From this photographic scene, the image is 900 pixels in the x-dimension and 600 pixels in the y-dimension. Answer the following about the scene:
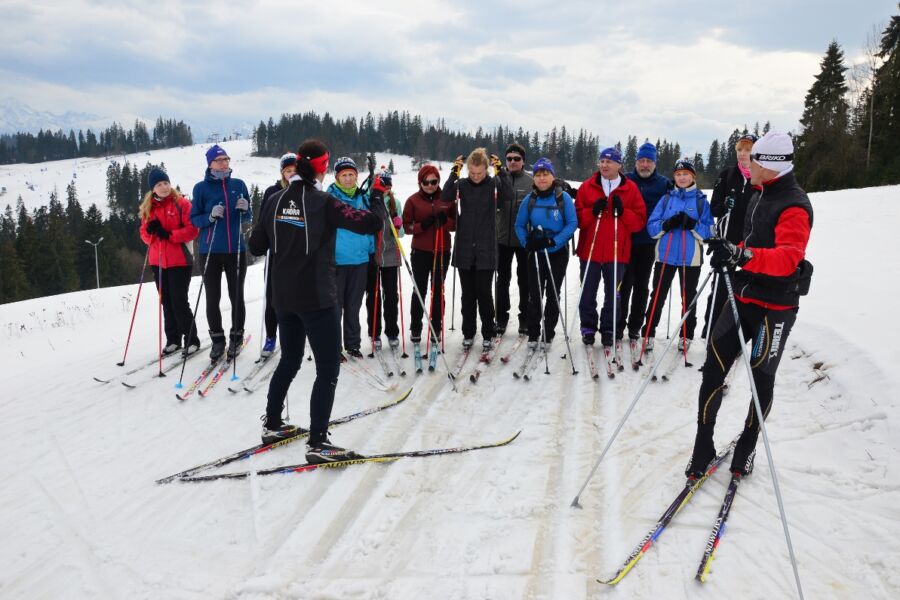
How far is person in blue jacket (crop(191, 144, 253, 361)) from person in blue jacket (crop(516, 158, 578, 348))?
334 centimetres

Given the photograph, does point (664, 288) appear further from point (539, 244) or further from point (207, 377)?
point (207, 377)

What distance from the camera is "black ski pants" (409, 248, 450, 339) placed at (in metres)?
6.48

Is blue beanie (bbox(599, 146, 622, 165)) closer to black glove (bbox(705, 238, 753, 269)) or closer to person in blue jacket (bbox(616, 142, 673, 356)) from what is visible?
person in blue jacket (bbox(616, 142, 673, 356))

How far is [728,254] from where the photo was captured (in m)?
3.33

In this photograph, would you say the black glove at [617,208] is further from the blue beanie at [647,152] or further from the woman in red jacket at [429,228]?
the woman in red jacket at [429,228]

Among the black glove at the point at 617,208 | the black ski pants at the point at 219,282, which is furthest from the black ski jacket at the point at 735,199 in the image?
the black ski pants at the point at 219,282

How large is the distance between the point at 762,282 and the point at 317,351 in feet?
10.6

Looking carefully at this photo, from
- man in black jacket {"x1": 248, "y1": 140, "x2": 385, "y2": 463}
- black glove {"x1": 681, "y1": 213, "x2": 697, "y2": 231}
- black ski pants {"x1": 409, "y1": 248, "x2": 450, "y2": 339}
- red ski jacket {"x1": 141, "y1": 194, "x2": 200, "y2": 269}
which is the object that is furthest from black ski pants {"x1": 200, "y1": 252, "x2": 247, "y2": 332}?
black glove {"x1": 681, "y1": 213, "x2": 697, "y2": 231}

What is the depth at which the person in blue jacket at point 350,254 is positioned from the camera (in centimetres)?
598

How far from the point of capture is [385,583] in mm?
2932

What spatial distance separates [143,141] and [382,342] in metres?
180

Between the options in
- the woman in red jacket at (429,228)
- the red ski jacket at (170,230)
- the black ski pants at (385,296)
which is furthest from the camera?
the black ski pants at (385,296)

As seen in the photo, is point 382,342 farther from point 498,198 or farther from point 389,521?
point 389,521

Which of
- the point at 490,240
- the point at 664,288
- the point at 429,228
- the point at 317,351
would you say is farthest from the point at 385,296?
the point at 664,288
